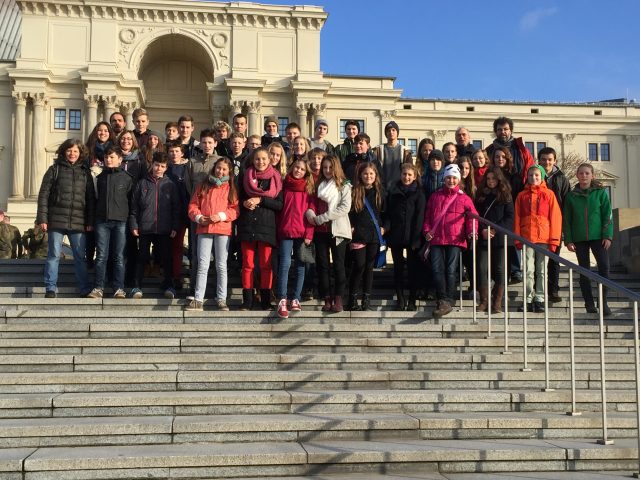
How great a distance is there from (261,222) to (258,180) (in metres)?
0.62

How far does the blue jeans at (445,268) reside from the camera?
887 cm

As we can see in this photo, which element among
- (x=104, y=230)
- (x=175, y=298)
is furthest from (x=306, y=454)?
(x=104, y=230)

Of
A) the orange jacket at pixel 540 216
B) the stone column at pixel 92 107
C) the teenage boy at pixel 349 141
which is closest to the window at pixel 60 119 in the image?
the stone column at pixel 92 107

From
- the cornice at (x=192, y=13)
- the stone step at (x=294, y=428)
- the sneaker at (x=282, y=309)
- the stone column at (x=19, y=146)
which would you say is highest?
the cornice at (x=192, y=13)

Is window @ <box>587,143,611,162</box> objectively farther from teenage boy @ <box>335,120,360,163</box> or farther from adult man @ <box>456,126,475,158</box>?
teenage boy @ <box>335,120,360,163</box>

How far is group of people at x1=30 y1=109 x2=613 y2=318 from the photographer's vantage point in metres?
8.79

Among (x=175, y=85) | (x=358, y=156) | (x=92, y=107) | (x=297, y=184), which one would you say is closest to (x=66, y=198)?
(x=297, y=184)

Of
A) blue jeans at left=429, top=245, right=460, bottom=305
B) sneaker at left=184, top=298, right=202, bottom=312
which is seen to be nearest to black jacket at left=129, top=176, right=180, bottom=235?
sneaker at left=184, top=298, right=202, bottom=312

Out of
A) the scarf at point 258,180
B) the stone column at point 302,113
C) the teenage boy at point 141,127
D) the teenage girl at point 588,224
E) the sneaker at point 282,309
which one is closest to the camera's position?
the sneaker at point 282,309

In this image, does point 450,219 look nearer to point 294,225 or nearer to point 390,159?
point 294,225

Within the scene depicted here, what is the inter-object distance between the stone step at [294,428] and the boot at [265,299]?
9.57 feet

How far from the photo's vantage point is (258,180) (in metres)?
8.98

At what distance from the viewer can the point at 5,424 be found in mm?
5664

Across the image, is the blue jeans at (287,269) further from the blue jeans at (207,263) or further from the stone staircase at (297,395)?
the blue jeans at (207,263)
